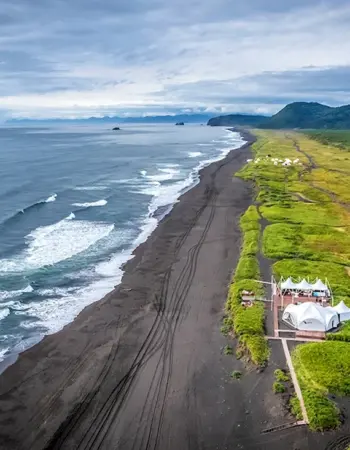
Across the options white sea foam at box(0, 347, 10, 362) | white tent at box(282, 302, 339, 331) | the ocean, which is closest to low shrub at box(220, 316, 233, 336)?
white tent at box(282, 302, 339, 331)

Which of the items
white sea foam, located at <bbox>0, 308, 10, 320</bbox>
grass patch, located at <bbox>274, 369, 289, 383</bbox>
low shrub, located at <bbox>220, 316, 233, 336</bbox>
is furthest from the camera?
white sea foam, located at <bbox>0, 308, 10, 320</bbox>

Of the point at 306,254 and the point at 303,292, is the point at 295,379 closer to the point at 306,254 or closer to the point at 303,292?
the point at 303,292

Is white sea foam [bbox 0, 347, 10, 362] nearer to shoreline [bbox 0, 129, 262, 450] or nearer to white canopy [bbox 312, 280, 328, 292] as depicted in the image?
shoreline [bbox 0, 129, 262, 450]

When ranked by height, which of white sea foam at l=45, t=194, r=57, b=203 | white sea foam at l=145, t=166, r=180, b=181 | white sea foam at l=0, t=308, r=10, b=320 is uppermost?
white sea foam at l=145, t=166, r=180, b=181

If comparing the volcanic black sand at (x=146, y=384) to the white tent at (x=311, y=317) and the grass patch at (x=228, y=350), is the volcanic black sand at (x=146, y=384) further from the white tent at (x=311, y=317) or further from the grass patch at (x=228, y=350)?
the white tent at (x=311, y=317)

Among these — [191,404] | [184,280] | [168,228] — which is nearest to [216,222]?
[168,228]

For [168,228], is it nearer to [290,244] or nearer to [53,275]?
[290,244]

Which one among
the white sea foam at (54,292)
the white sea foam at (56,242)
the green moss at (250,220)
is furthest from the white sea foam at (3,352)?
the green moss at (250,220)
